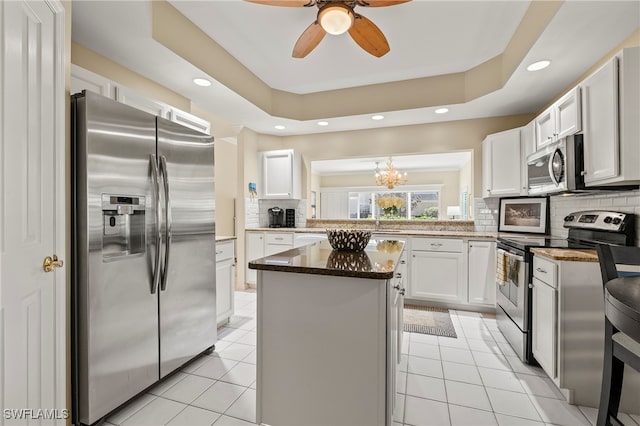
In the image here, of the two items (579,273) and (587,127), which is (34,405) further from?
(587,127)

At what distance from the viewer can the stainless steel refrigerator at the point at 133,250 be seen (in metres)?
1.52

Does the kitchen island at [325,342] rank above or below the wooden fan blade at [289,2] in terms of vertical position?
below

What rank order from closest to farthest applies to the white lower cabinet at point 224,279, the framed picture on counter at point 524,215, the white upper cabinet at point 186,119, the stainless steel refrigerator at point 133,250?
1. the stainless steel refrigerator at point 133,250
2. the white upper cabinet at point 186,119
3. the white lower cabinet at point 224,279
4. the framed picture on counter at point 524,215

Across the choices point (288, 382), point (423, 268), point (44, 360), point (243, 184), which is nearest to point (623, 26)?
point (423, 268)

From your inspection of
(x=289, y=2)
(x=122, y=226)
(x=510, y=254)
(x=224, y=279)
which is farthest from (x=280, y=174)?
(x=510, y=254)

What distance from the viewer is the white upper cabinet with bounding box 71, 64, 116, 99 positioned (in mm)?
1957

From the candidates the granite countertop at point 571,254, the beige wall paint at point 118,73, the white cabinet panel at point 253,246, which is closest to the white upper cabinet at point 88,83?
the beige wall paint at point 118,73

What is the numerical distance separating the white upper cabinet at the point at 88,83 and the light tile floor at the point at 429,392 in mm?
2019

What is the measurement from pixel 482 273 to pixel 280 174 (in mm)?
3023

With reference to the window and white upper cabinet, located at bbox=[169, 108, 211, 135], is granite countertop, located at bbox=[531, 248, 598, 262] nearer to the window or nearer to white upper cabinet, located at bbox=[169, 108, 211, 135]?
white upper cabinet, located at bbox=[169, 108, 211, 135]

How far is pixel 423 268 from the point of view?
3.64 m

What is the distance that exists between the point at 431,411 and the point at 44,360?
1948 millimetres

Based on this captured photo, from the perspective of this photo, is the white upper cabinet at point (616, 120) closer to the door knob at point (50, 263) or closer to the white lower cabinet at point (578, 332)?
the white lower cabinet at point (578, 332)

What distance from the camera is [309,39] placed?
7.06 ft
